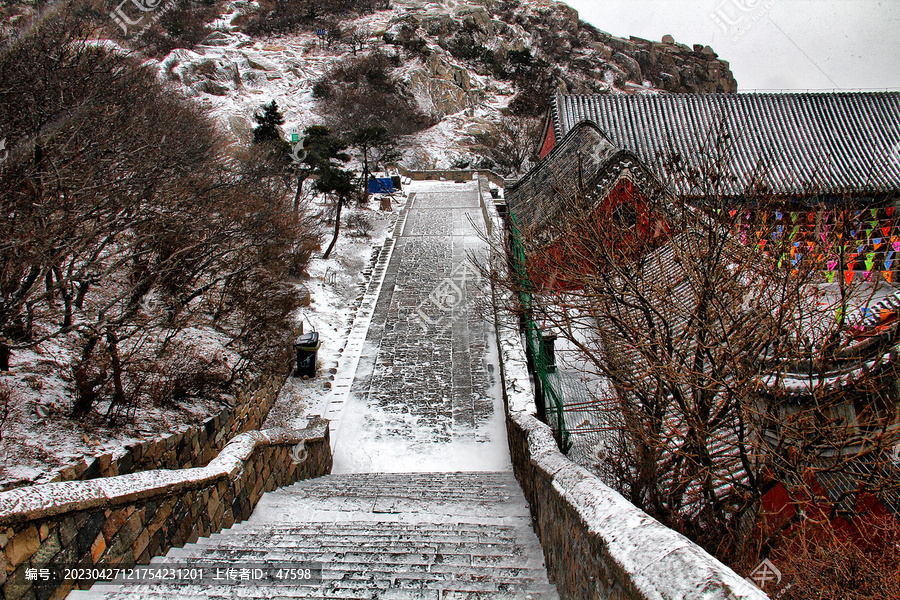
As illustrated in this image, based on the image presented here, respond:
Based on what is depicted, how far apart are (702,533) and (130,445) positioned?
17.1ft

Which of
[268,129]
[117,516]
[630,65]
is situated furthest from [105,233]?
[630,65]

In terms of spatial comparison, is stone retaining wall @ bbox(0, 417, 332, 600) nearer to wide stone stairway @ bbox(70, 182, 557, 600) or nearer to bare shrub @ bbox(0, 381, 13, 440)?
wide stone stairway @ bbox(70, 182, 557, 600)

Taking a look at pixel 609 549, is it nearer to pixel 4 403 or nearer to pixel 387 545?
pixel 387 545

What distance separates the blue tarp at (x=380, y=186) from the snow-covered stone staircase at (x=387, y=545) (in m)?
21.2

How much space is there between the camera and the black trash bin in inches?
405

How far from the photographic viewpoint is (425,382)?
1027 centimetres

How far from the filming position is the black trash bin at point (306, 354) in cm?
1030

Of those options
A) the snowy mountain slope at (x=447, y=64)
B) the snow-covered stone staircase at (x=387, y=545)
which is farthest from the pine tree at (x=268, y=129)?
the snow-covered stone staircase at (x=387, y=545)

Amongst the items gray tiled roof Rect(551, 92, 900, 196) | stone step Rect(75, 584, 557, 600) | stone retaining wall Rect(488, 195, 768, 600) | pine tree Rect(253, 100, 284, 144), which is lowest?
stone step Rect(75, 584, 557, 600)

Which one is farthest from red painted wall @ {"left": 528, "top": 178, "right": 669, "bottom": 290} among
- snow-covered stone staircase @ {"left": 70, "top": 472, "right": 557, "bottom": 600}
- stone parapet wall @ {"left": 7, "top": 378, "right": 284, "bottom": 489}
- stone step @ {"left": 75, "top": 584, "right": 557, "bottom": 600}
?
stone parapet wall @ {"left": 7, "top": 378, "right": 284, "bottom": 489}

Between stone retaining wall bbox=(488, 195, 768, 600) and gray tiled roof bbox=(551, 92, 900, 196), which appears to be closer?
stone retaining wall bbox=(488, 195, 768, 600)

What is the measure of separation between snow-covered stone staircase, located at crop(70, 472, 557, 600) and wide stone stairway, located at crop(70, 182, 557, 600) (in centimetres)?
1

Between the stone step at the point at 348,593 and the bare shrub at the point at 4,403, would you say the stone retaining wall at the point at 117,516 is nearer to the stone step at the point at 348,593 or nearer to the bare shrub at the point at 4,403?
the stone step at the point at 348,593

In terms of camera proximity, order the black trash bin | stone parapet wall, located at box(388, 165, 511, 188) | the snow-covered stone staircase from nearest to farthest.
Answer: the snow-covered stone staircase → the black trash bin → stone parapet wall, located at box(388, 165, 511, 188)
